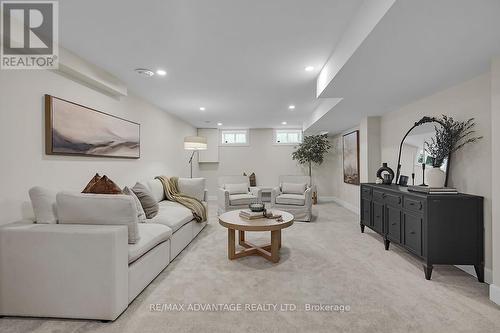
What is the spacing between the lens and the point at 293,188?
5363 mm

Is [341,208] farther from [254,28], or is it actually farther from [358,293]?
[254,28]

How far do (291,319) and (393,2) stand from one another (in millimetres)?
2249

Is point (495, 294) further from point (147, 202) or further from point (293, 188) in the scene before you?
point (147, 202)

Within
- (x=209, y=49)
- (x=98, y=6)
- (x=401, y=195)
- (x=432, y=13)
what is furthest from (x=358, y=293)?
(x=98, y=6)

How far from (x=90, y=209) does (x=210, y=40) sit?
1920 mm

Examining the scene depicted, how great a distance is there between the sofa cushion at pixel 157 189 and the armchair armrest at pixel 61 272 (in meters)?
2.15

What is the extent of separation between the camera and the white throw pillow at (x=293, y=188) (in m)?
5.32

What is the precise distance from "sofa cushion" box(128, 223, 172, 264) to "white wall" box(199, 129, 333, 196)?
501 centimetres

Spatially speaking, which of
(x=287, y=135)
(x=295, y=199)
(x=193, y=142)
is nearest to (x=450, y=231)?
(x=295, y=199)

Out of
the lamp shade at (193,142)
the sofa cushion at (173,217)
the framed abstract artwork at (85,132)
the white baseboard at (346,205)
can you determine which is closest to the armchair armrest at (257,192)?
the lamp shade at (193,142)

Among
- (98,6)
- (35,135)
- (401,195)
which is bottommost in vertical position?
(401,195)

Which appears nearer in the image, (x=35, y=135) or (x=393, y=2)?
(x=393, y=2)

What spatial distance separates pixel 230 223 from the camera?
285 cm

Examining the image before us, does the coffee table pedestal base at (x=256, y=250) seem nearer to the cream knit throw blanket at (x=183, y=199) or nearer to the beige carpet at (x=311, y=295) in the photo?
the beige carpet at (x=311, y=295)
